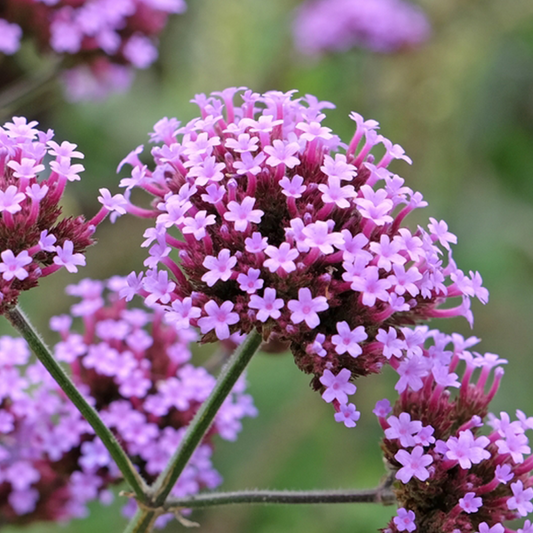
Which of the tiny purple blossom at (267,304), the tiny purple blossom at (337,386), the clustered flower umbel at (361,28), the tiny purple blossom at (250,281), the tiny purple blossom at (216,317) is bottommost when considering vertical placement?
the tiny purple blossom at (337,386)

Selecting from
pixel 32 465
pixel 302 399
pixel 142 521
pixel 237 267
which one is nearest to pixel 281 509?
pixel 302 399

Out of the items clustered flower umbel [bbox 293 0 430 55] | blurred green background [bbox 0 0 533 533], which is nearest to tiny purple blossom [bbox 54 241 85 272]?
blurred green background [bbox 0 0 533 533]

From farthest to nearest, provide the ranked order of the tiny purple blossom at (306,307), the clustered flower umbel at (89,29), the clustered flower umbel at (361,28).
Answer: the clustered flower umbel at (361,28) < the clustered flower umbel at (89,29) < the tiny purple blossom at (306,307)

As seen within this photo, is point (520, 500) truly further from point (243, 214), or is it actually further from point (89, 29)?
point (89, 29)

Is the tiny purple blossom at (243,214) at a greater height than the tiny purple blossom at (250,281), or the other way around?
the tiny purple blossom at (243,214)

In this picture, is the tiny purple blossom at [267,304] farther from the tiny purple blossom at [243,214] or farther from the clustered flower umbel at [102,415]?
the clustered flower umbel at [102,415]

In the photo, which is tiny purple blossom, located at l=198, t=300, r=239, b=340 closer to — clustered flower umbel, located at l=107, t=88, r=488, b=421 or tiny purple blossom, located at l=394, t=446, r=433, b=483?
clustered flower umbel, located at l=107, t=88, r=488, b=421

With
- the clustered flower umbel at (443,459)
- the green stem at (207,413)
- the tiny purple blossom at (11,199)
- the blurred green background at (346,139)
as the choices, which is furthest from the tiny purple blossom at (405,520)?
the blurred green background at (346,139)
